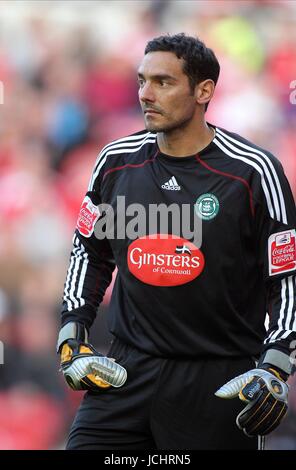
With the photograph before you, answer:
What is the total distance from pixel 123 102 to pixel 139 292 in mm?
3511

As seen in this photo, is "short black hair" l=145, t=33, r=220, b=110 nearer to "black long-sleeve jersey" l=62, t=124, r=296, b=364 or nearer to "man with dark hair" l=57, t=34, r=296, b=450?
"man with dark hair" l=57, t=34, r=296, b=450

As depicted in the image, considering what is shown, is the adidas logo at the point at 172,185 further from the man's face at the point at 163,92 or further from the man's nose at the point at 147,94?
the man's nose at the point at 147,94

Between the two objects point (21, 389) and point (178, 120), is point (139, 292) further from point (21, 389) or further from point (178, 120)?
point (21, 389)

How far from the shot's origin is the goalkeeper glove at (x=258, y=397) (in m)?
3.06

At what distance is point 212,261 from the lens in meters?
3.24

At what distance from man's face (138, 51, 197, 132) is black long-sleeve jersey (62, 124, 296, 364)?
0.51ft

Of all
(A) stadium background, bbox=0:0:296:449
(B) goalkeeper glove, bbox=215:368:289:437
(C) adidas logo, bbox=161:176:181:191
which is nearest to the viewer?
(B) goalkeeper glove, bbox=215:368:289:437

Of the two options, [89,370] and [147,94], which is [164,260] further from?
[147,94]

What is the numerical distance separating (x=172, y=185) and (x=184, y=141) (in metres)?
0.18

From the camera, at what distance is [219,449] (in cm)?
324

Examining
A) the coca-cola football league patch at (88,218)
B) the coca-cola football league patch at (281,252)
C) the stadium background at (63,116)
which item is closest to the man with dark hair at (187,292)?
the coca-cola football league patch at (281,252)

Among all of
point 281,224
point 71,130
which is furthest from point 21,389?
point 281,224

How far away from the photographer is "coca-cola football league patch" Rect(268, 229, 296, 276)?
324 centimetres

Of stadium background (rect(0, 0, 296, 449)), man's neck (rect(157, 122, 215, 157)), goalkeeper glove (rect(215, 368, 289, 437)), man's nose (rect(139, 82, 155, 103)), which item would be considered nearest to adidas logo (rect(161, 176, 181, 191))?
man's neck (rect(157, 122, 215, 157))
